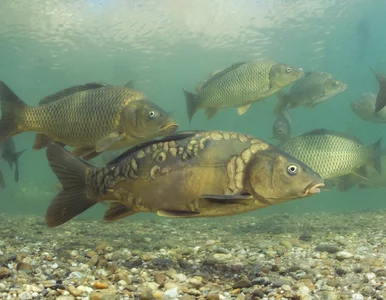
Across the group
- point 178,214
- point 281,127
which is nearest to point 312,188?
point 178,214

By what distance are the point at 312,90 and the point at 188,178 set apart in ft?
21.8

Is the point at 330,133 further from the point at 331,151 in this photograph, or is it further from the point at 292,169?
the point at 292,169

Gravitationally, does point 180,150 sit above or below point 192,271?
above

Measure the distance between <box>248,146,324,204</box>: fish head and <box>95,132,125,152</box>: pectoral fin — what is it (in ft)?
6.99

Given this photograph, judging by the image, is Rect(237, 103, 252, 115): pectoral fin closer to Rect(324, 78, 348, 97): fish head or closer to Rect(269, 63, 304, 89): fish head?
Rect(269, 63, 304, 89): fish head

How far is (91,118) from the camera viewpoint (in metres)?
4.86

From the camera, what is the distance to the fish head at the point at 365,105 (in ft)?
34.8

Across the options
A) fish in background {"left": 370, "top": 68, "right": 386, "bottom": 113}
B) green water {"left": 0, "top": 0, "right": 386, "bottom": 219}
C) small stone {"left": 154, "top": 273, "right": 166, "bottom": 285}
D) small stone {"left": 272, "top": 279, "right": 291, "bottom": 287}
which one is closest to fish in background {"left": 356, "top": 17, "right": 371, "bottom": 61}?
green water {"left": 0, "top": 0, "right": 386, "bottom": 219}

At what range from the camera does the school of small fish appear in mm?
3092

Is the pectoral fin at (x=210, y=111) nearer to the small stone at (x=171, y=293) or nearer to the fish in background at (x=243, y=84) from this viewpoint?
the fish in background at (x=243, y=84)

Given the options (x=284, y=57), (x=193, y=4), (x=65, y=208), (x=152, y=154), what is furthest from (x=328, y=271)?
(x=284, y=57)

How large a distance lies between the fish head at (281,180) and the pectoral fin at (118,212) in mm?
1178

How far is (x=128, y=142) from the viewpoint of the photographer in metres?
4.98

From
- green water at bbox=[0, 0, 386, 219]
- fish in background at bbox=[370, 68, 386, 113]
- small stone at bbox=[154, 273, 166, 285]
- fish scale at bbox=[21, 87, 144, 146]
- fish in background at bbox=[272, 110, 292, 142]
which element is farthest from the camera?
green water at bbox=[0, 0, 386, 219]
